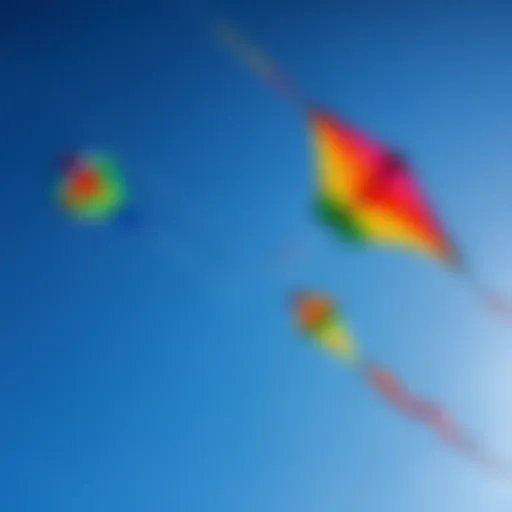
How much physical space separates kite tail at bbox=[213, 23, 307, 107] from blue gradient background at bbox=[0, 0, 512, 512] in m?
0.02

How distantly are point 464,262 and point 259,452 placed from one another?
0.40 meters

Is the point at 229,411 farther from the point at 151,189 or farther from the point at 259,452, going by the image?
the point at 151,189

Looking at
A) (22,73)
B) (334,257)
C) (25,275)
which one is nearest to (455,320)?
(334,257)

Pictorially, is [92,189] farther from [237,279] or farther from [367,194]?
[367,194]

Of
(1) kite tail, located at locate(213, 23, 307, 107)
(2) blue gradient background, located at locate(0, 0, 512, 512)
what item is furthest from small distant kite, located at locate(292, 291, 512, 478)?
(1) kite tail, located at locate(213, 23, 307, 107)

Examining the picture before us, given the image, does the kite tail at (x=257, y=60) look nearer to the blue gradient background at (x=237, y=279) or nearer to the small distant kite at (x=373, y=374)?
the blue gradient background at (x=237, y=279)

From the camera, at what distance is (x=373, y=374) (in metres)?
1.22

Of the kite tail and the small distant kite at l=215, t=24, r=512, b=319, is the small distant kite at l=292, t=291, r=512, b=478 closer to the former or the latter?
the small distant kite at l=215, t=24, r=512, b=319

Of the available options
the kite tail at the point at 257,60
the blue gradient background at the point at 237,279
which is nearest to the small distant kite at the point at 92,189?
the blue gradient background at the point at 237,279

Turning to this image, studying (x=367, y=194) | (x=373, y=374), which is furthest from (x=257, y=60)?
(x=373, y=374)

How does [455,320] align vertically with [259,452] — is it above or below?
above

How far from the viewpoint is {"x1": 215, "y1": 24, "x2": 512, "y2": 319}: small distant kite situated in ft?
4.07

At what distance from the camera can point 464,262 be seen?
1.23 m

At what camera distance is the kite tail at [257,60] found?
4.23 feet
